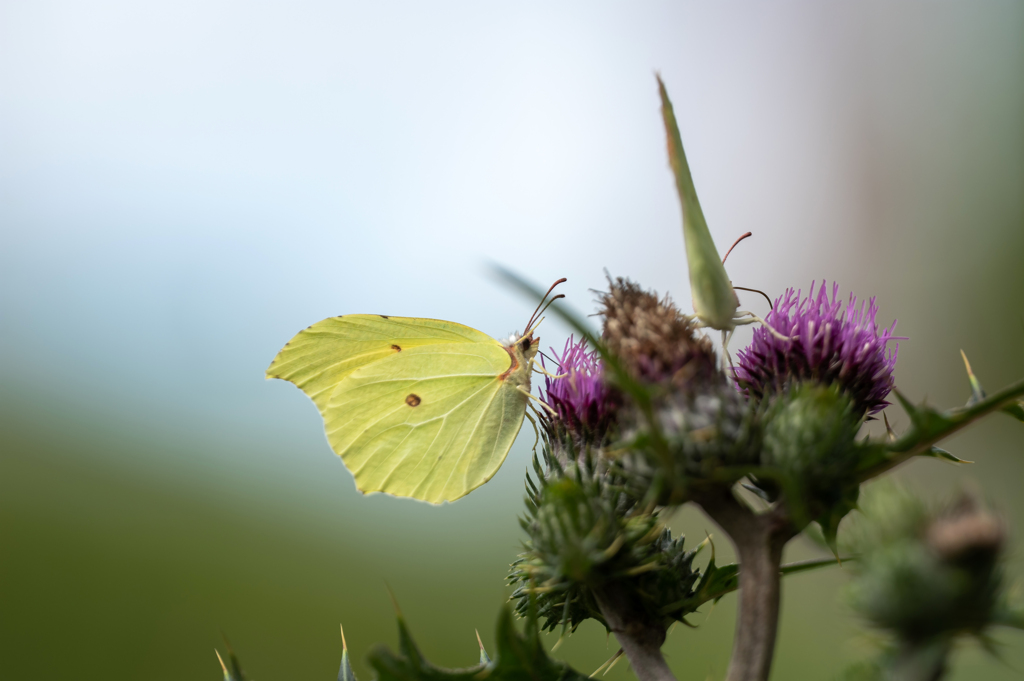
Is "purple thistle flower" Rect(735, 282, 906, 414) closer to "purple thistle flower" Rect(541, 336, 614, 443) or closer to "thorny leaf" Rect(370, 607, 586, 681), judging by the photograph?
"purple thistle flower" Rect(541, 336, 614, 443)

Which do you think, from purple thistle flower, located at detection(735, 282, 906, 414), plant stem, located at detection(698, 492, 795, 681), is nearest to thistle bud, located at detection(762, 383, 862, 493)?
plant stem, located at detection(698, 492, 795, 681)

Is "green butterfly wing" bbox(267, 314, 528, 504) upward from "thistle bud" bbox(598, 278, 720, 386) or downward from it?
upward

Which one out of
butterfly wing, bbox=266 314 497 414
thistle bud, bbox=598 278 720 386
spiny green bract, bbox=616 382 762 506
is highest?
butterfly wing, bbox=266 314 497 414

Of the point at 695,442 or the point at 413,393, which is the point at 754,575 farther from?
the point at 413,393

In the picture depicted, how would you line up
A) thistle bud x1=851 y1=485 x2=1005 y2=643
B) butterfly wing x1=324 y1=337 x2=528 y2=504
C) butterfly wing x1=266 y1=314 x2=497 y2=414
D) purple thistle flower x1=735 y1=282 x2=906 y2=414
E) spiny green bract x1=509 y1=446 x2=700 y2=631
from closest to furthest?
thistle bud x1=851 y1=485 x2=1005 y2=643 < spiny green bract x1=509 y1=446 x2=700 y2=631 < purple thistle flower x1=735 y1=282 x2=906 y2=414 < butterfly wing x1=324 y1=337 x2=528 y2=504 < butterfly wing x1=266 y1=314 x2=497 y2=414

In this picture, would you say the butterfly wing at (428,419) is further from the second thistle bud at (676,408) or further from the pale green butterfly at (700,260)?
the second thistle bud at (676,408)

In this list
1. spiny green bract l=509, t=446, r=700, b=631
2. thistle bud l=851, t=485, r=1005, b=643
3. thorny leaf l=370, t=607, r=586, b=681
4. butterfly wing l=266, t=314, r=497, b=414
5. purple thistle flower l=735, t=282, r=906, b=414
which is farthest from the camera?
butterfly wing l=266, t=314, r=497, b=414

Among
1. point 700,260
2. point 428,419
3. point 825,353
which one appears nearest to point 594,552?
point 700,260
